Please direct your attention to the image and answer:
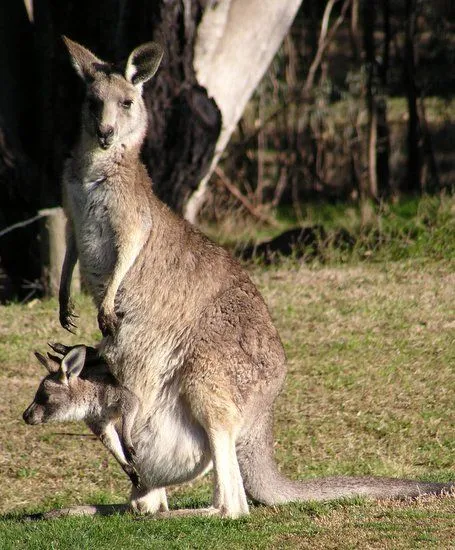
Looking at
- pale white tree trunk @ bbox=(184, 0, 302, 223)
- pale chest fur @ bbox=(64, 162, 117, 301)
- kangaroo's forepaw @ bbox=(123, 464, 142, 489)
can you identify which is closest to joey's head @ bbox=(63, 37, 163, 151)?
pale chest fur @ bbox=(64, 162, 117, 301)

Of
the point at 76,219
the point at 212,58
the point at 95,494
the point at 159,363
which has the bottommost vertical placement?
the point at 95,494

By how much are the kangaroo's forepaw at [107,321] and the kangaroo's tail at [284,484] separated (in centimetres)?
84

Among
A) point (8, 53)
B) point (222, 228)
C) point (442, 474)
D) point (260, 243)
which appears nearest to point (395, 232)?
point (260, 243)

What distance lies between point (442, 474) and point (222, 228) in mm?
6906

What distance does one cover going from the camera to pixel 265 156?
52.7 ft

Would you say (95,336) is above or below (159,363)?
below

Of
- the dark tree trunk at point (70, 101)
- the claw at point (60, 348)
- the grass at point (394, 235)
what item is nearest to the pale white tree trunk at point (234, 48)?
the dark tree trunk at point (70, 101)

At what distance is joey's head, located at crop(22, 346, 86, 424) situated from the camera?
575cm

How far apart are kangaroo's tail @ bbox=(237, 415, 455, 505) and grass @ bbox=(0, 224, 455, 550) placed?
0.08 m

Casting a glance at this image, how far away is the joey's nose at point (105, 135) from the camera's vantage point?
18.3 feet

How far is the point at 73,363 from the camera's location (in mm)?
5770

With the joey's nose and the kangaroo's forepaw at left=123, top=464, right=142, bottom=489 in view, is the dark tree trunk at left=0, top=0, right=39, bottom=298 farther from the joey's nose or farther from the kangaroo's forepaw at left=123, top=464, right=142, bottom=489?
the kangaroo's forepaw at left=123, top=464, right=142, bottom=489

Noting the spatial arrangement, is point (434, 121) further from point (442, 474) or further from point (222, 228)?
point (442, 474)

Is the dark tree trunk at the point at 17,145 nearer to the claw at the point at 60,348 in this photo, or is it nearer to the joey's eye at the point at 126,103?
the claw at the point at 60,348
